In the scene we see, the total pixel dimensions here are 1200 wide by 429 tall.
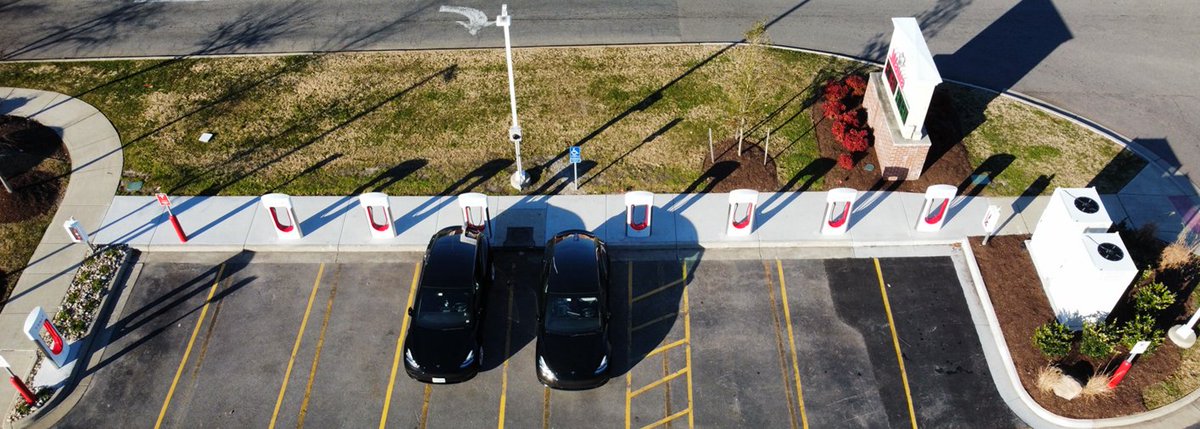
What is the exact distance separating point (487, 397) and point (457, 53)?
508 inches

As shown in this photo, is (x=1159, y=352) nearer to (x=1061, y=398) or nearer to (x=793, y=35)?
(x=1061, y=398)

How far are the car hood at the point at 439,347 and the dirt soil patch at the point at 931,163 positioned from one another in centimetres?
1003

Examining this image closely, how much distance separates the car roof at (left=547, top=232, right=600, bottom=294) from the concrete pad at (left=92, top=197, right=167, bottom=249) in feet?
32.3

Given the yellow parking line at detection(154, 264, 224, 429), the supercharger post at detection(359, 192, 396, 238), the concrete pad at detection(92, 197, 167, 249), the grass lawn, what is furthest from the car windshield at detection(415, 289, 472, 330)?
the concrete pad at detection(92, 197, 167, 249)

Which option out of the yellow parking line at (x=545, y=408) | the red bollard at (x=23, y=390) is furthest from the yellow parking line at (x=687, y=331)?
the red bollard at (x=23, y=390)

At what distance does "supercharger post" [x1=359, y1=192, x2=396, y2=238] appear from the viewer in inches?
693

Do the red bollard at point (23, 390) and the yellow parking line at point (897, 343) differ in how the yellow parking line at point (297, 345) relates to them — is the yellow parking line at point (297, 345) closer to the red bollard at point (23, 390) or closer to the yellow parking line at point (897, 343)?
the red bollard at point (23, 390)

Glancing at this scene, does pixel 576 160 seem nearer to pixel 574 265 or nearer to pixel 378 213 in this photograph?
pixel 574 265

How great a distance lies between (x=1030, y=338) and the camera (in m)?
16.1

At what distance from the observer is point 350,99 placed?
896 inches

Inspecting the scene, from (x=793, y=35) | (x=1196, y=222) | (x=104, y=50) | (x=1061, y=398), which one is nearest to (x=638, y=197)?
(x=1061, y=398)

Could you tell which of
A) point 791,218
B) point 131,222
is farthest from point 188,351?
point 791,218

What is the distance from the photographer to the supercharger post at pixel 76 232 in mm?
17594

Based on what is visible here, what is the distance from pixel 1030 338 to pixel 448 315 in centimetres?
1183
